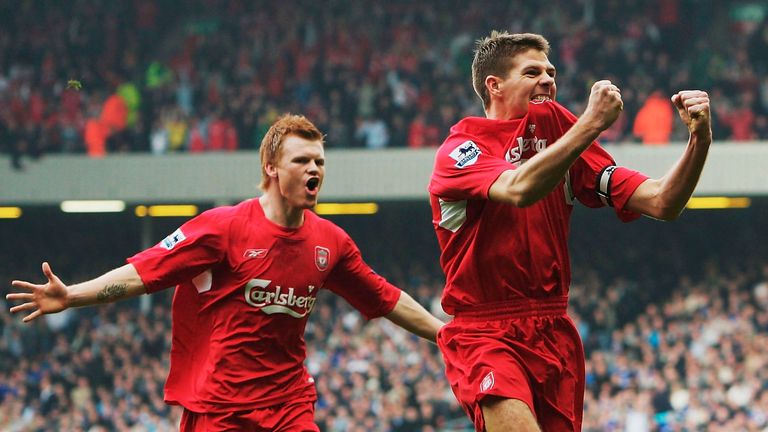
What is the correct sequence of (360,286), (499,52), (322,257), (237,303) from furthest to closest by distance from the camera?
(360,286), (322,257), (237,303), (499,52)

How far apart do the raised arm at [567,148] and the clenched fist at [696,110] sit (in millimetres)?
327

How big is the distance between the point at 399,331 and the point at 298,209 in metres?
13.5

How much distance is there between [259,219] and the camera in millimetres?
6426

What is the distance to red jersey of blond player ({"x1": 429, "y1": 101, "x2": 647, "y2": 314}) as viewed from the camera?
17.3ft

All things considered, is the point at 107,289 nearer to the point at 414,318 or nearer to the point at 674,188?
the point at 414,318

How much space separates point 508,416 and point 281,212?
2010mm

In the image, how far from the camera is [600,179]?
216 inches

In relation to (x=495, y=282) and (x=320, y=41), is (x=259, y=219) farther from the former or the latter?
(x=320, y=41)

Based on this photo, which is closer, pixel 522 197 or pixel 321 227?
pixel 522 197

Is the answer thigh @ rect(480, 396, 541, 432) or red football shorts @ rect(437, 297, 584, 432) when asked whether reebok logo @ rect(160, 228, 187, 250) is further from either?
thigh @ rect(480, 396, 541, 432)

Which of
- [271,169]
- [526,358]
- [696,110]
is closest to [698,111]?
[696,110]

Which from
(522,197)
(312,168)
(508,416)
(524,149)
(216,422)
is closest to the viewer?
(522,197)

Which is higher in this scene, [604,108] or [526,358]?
[604,108]

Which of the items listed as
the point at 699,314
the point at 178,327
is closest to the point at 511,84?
the point at 178,327
